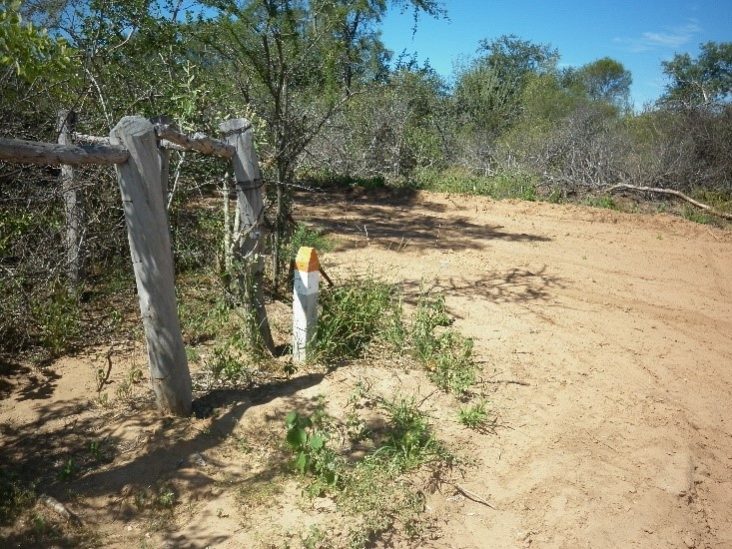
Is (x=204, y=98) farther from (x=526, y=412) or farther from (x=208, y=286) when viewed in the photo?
(x=526, y=412)

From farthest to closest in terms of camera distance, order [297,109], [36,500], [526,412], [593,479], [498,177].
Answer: [498,177]
[297,109]
[526,412]
[593,479]
[36,500]

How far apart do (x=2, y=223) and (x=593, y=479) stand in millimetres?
4509

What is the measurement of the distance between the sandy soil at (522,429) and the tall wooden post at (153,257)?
0.27 m

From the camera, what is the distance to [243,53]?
5.38m

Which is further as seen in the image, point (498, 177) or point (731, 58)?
point (731, 58)

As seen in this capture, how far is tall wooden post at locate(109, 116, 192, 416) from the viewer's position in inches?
127

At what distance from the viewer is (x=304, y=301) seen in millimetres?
4285

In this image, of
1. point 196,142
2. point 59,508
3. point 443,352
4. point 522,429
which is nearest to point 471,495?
point 522,429

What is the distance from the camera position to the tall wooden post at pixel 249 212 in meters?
4.26

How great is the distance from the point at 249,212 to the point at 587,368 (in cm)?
294

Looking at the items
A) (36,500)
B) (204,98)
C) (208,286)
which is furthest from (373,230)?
(36,500)

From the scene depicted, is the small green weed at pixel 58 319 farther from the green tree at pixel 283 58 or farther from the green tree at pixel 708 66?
the green tree at pixel 708 66

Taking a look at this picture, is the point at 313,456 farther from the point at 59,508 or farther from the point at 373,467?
the point at 59,508

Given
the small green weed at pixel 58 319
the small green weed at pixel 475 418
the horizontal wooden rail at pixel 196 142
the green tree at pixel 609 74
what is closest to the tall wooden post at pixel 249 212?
the horizontal wooden rail at pixel 196 142
